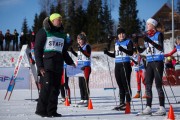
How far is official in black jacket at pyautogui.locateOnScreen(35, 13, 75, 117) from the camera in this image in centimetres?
684

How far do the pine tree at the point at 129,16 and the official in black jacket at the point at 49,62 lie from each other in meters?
55.9

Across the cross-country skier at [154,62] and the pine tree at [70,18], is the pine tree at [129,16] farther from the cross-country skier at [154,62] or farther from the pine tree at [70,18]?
the cross-country skier at [154,62]

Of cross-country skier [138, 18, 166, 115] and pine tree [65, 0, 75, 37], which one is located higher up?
pine tree [65, 0, 75, 37]

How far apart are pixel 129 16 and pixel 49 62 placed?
5875cm

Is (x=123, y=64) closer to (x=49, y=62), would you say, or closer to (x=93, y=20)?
(x=49, y=62)

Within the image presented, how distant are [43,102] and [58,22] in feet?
5.13

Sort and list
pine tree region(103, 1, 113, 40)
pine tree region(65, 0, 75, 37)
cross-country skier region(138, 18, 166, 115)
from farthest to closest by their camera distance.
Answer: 1. pine tree region(103, 1, 113, 40)
2. pine tree region(65, 0, 75, 37)
3. cross-country skier region(138, 18, 166, 115)

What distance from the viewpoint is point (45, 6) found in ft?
224

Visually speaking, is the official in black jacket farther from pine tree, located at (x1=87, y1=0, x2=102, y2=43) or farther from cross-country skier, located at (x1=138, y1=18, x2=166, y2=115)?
pine tree, located at (x1=87, y1=0, x2=102, y2=43)

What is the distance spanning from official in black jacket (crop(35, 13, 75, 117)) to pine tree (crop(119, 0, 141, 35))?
5587cm

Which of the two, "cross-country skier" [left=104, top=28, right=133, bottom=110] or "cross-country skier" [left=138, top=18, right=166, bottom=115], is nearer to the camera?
"cross-country skier" [left=138, top=18, right=166, bottom=115]

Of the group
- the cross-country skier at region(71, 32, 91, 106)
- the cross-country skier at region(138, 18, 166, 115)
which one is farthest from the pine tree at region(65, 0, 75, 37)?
the cross-country skier at region(138, 18, 166, 115)

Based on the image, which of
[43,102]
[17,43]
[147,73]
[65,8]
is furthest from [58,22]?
[65,8]

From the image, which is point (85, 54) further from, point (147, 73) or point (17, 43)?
point (17, 43)
